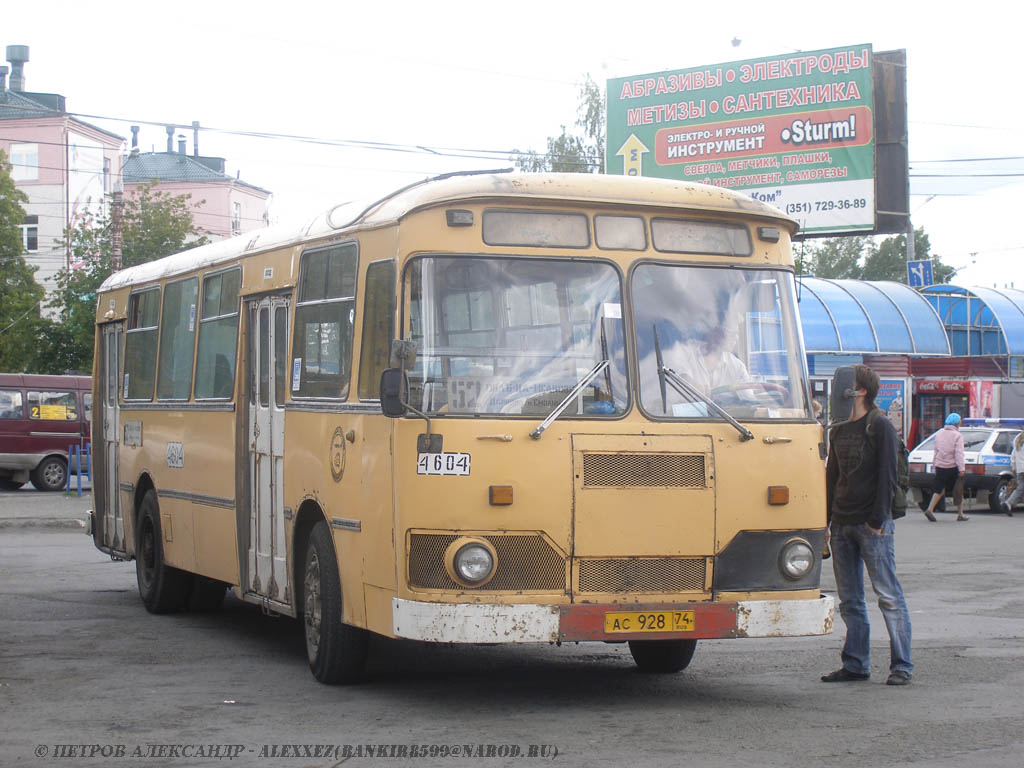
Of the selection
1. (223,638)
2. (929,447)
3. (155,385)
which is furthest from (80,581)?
(929,447)

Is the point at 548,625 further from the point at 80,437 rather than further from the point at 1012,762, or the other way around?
the point at 80,437

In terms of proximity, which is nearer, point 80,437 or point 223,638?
point 223,638

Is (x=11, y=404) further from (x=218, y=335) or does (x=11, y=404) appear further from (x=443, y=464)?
(x=443, y=464)

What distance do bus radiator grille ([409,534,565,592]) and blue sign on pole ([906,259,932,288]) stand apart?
42.6m

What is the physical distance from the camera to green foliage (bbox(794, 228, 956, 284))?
10312 cm

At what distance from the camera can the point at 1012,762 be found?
6996 millimetres

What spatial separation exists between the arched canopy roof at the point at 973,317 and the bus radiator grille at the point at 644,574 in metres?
37.4

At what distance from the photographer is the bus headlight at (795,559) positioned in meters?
8.56

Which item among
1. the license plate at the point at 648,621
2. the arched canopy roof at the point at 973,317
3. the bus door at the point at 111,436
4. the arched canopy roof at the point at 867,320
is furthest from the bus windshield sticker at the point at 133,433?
the arched canopy roof at the point at 973,317

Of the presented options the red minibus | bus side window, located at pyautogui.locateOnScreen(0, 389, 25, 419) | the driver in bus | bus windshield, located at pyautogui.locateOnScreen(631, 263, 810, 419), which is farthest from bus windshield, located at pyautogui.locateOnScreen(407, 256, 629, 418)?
bus side window, located at pyautogui.locateOnScreen(0, 389, 25, 419)

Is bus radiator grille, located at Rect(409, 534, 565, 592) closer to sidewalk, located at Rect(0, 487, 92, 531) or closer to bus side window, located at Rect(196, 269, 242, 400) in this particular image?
bus side window, located at Rect(196, 269, 242, 400)

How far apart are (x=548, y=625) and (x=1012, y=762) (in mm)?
2323

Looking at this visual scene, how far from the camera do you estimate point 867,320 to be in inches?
1550

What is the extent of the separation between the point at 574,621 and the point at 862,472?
7.46ft
